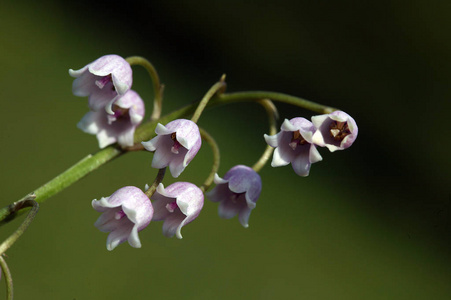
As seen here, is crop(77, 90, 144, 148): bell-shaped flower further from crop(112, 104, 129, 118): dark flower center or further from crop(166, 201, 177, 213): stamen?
crop(166, 201, 177, 213): stamen

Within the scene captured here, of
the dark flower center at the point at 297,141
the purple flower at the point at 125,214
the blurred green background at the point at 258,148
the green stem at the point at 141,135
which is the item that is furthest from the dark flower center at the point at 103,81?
the blurred green background at the point at 258,148

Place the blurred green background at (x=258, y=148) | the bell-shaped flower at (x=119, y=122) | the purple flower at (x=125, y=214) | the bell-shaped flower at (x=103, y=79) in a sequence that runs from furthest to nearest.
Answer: the blurred green background at (x=258, y=148) → the bell-shaped flower at (x=119, y=122) → the bell-shaped flower at (x=103, y=79) → the purple flower at (x=125, y=214)

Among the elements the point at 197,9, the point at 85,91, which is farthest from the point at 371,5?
the point at 85,91

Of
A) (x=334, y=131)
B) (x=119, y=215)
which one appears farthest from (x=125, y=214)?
(x=334, y=131)

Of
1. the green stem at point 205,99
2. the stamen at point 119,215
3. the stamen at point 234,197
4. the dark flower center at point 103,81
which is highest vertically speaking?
the dark flower center at point 103,81

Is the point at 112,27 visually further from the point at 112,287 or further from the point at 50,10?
the point at 112,287

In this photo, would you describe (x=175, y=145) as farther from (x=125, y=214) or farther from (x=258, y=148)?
(x=258, y=148)

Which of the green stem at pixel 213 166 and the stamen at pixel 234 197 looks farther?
the stamen at pixel 234 197

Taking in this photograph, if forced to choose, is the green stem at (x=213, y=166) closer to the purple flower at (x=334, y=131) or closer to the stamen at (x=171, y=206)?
the stamen at (x=171, y=206)
